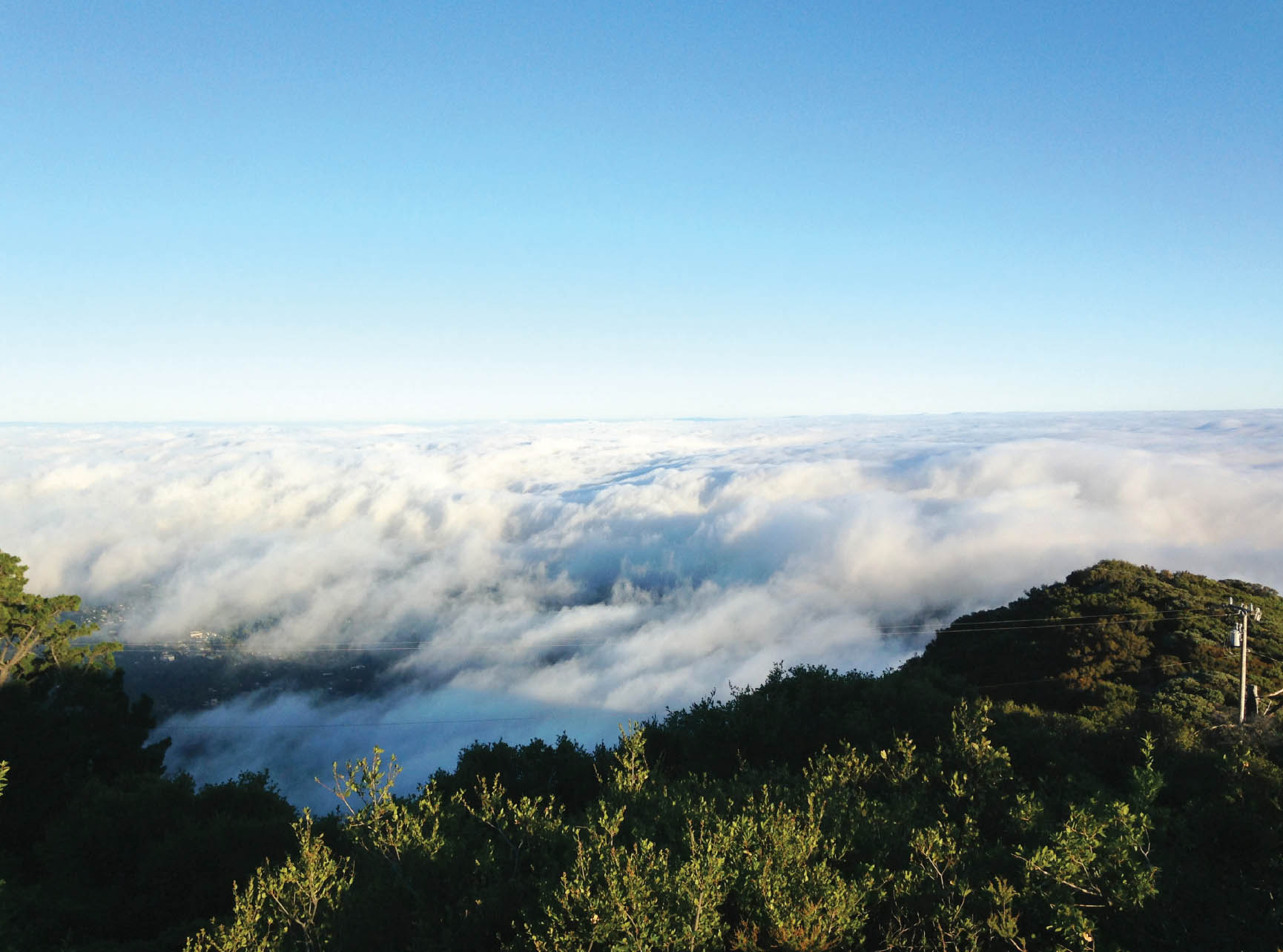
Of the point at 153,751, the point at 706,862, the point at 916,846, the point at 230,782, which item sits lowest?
the point at 153,751

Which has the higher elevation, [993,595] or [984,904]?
[984,904]

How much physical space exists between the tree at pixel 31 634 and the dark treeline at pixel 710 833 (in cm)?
15

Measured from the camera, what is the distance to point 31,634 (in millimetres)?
33125

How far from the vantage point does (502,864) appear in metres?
14.1

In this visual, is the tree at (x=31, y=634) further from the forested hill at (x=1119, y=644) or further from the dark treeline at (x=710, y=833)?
the forested hill at (x=1119, y=644)

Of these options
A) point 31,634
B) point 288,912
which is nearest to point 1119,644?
point 288,912

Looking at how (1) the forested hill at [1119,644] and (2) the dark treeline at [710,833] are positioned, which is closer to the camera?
(2) the dark treeline at [710,833]

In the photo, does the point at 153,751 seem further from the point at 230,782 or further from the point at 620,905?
the point at 620,905

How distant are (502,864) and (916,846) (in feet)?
27.1

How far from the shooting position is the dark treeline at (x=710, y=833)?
37.7 ft

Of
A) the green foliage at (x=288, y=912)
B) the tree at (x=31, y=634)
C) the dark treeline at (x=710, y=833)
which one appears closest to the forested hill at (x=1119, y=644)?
the dark treeline at (x=710, y=833)

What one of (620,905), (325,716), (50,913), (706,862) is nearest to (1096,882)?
(706,862)

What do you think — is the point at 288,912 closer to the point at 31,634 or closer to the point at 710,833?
the point at 710,833

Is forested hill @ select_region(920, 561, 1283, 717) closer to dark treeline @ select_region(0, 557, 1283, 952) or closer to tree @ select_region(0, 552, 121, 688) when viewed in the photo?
dark treeline @ select_region(0, 557, 1283, 952)
